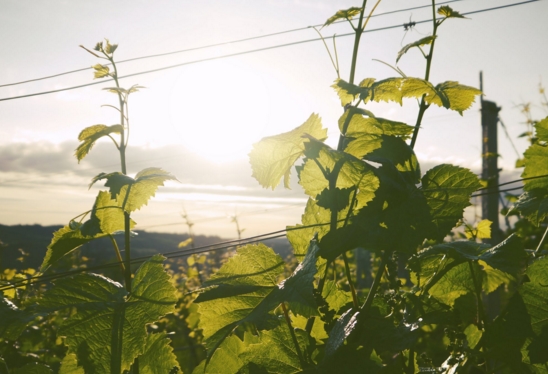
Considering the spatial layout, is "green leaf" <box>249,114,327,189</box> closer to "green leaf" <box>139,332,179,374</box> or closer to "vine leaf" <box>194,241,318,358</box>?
"vine leaf" <box>194,241,318,358</box>

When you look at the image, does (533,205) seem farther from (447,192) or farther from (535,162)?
(447,192)

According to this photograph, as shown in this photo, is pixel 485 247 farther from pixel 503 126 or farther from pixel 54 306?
pixel 503 126

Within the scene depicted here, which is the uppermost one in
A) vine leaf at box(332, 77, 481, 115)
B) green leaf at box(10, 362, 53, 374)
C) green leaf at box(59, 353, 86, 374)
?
vine leaf at box(332, 77, 481, 115)

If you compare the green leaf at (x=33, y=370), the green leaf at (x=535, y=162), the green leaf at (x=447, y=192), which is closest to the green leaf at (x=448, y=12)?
the green leaf at (x=447, y=192)

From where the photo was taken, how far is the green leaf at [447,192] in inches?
47.2

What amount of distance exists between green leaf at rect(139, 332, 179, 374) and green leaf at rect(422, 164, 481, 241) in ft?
2.59

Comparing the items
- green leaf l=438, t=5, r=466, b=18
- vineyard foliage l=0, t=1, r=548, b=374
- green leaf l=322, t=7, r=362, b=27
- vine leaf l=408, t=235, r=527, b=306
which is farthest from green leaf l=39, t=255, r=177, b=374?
green leaf l=438, t=5, r=466, b=18

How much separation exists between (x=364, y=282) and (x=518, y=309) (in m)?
5.31

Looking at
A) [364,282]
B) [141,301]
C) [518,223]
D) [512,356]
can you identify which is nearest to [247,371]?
[141,301]

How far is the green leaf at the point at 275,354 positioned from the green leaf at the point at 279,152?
35 centimetres

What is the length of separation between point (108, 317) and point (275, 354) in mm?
490

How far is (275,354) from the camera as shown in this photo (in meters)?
Result: 1.12

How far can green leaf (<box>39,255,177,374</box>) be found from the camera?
131 centimetres

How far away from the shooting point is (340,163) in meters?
1.00
